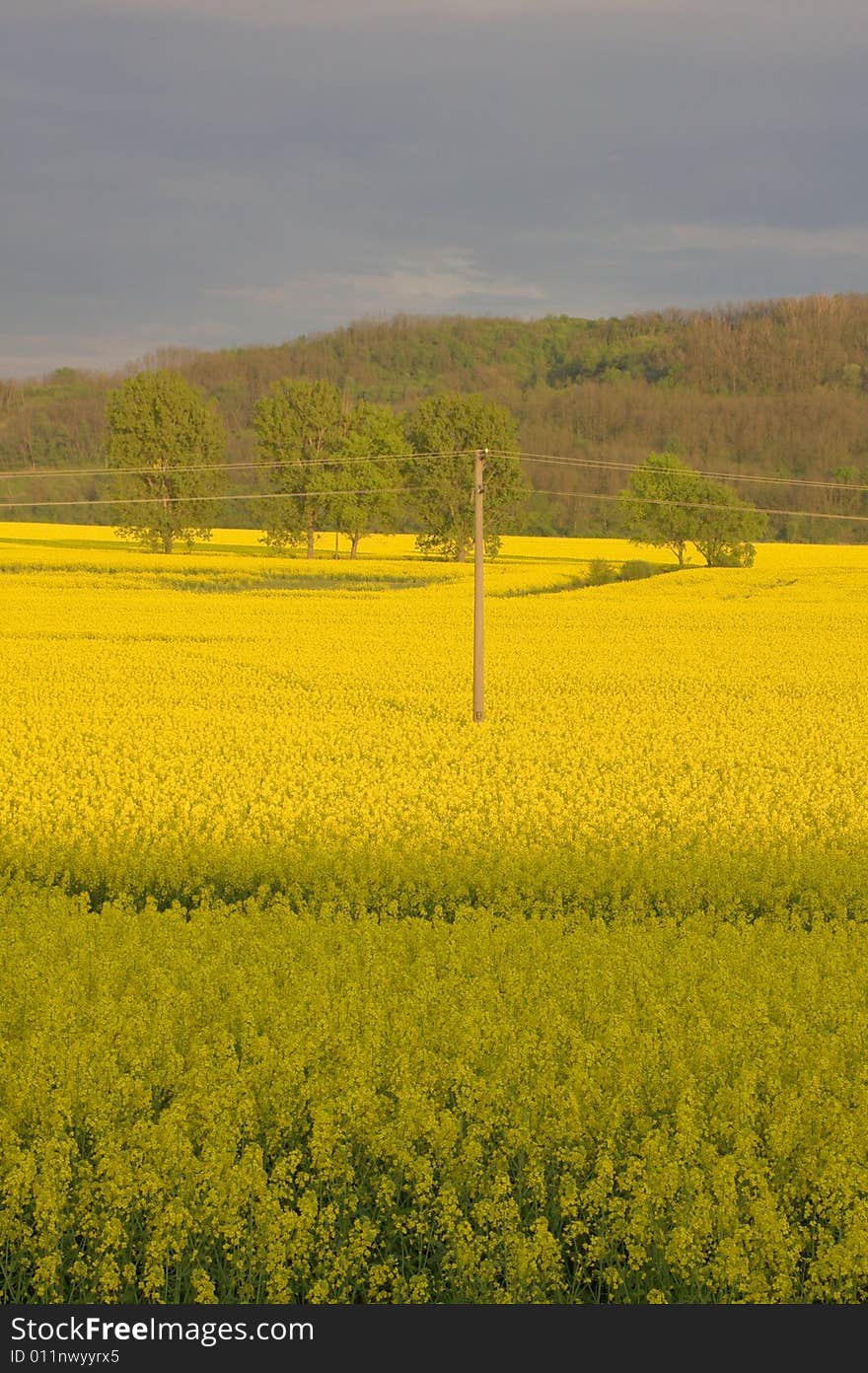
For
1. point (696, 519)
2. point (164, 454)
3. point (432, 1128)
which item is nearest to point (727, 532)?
point (696, 519)

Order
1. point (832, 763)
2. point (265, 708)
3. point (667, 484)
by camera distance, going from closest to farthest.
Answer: point (832, 763)
point (265, 708)
point (667, 484)

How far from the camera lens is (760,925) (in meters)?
13.4

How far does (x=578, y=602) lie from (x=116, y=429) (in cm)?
5241

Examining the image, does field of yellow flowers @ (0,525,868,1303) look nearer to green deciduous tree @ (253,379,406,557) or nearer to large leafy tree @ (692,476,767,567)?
large leafy tree @ (692,476,767,567)

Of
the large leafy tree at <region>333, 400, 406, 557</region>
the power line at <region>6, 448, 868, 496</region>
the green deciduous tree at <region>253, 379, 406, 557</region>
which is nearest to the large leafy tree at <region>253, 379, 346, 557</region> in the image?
the green deciduous tree at <region>253, 379, 406, 557</region>

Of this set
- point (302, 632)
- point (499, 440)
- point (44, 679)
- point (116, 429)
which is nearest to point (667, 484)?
point (499, 440)

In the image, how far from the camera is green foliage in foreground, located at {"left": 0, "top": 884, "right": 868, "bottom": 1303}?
23.1ft

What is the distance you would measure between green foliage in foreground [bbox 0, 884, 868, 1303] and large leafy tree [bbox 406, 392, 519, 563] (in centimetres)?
7450

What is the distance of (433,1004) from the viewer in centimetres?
1012

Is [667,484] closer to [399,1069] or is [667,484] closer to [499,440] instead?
[499,440]

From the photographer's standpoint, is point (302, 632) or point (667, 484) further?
point (667, 484)

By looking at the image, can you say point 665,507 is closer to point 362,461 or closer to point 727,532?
point 727,532

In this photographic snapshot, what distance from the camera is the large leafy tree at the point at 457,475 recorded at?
288 ft

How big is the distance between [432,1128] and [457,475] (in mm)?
83945
